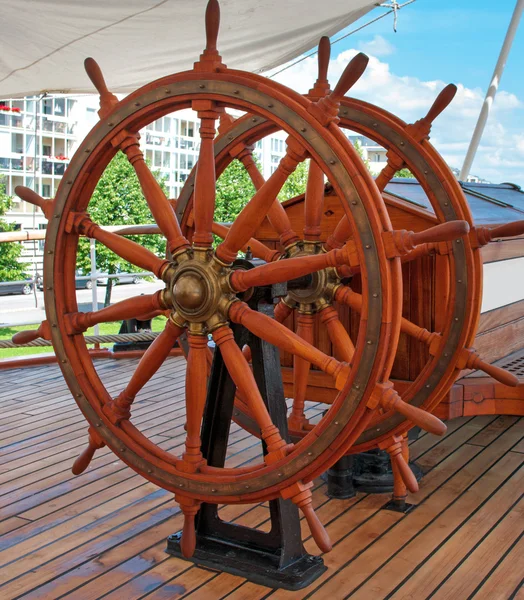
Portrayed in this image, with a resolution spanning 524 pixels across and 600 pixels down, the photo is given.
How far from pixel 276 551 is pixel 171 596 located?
260 millimetres

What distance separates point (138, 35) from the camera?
447cm

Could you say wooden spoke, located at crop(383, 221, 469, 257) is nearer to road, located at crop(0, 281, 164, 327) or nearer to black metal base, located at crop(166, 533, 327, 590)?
black metal base, located at crop(166, 533, 327, 590)

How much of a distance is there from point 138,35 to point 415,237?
11.0ft

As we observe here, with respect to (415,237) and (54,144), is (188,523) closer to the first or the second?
(415,237)

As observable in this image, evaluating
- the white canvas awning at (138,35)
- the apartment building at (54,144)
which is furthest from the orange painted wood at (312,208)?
the apartment building at (54,144)

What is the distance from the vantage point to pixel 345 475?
230 centimetres

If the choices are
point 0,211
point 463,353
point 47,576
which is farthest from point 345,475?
point 0,211

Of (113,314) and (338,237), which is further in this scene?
(338,237)

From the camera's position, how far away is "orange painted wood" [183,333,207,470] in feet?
5.85

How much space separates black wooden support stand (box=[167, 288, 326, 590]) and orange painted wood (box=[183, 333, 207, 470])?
14 centimetres

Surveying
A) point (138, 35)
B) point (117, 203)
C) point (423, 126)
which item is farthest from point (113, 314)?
point (117, 203)

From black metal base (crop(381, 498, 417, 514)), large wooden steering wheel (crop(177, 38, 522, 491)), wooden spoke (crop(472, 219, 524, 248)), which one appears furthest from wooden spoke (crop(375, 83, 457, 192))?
black metal base (crop(381, 498, 417, 514))

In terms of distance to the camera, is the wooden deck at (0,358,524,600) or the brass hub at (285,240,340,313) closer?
the wooden deck at (0,358,524,600)

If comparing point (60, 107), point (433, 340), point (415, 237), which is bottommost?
point (433, 340)
